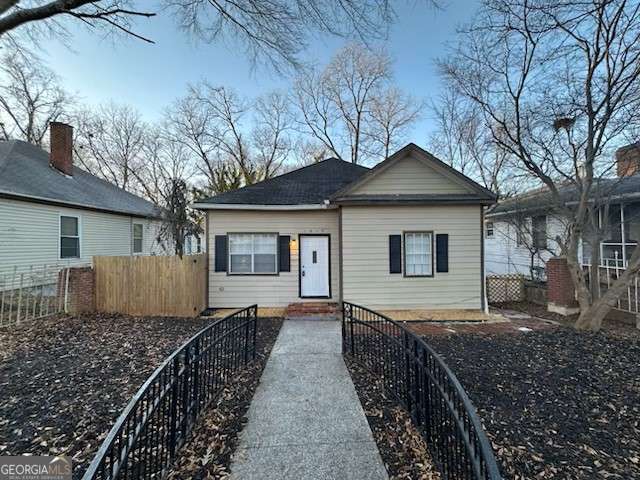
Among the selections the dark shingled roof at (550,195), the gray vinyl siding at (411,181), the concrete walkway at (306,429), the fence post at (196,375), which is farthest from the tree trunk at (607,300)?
the fence post at (196,375)

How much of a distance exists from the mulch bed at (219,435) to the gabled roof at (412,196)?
5591 mm

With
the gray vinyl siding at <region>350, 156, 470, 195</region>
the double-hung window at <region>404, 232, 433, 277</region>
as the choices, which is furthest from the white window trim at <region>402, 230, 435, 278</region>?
the gray vinyl siding at <region>350, 156, 470, 195</region>

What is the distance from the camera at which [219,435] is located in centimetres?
301

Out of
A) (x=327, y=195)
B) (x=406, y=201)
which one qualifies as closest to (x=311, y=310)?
(x=327, y=195)

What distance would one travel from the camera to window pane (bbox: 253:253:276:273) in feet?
31.1

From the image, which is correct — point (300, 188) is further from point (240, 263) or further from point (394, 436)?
point (394, 436)

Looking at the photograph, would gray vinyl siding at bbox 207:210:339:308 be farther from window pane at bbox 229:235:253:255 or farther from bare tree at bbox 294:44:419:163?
bare tree at bbox 294:44:419:163

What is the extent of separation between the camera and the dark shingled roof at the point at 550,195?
952cm

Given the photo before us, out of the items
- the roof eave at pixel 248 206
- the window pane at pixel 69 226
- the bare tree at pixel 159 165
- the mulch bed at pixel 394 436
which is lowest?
the mulch bed at pixel 394 436

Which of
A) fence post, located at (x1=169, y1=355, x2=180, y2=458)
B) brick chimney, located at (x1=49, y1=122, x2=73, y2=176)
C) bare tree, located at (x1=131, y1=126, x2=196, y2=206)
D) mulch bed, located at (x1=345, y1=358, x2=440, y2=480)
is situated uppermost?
bare tree, located at (x1=131, y1=126, x2=196, y2=206)

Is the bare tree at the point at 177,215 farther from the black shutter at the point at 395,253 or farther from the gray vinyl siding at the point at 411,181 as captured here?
the black shutter at the point at 395,253

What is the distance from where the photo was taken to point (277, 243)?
9469 millimetres

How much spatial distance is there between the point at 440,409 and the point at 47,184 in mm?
15280

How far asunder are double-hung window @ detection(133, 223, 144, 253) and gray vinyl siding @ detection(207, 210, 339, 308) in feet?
30.2
